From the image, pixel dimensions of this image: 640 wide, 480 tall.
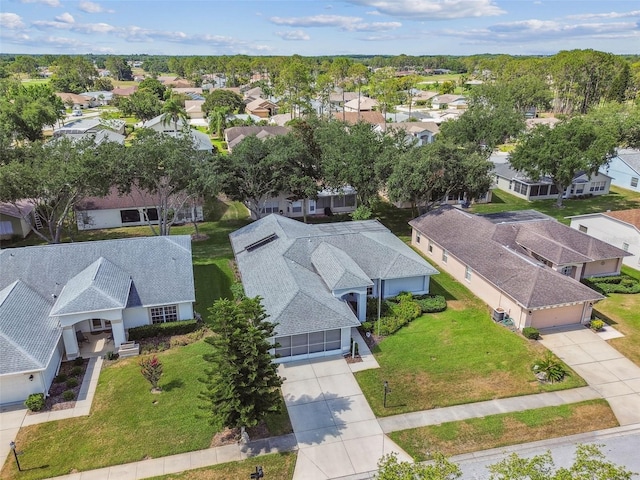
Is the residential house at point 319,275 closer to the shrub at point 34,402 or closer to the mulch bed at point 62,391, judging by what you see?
the mulch bed at point 62,391

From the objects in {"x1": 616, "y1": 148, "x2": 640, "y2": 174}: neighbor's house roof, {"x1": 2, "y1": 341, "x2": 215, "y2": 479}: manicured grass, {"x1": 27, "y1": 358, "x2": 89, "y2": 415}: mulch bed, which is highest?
{"x1": 616, "y1": 148, "x2": 640, "y2": 174}: neighbor's house roof

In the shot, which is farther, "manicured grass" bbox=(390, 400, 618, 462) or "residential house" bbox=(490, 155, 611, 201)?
"residential house" bbox=(490, 155, 611, 201)

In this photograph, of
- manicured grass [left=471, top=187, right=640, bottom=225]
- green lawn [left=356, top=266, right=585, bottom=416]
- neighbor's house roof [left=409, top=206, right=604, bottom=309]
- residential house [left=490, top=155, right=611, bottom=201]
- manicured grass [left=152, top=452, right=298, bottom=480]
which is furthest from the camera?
residential house [left=490, top=155, right=611, bottom=201]

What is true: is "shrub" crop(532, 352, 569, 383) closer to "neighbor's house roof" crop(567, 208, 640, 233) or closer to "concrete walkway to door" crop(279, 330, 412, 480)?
"concrete walkway to door" crop(279, 330, 412, 480)

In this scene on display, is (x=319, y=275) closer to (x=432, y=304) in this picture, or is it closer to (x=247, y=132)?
(x=432, y=304)

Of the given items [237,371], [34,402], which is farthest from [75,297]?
[237,371]

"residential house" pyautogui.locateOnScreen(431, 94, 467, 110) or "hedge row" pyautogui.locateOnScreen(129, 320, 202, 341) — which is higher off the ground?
"residential house" pyautogui.locateOnScreen(431, 94, 467, 110)

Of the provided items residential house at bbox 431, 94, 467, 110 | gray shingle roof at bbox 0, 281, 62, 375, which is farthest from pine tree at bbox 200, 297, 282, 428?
residential house at bbox 431, 94, 467, 110
